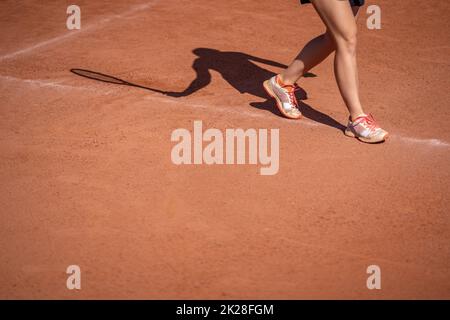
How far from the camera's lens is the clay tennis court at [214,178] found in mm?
3316

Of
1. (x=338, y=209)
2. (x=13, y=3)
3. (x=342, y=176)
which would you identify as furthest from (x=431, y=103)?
(x=13, y=3)

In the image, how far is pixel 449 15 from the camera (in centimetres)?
735

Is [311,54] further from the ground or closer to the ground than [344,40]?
further from the ground

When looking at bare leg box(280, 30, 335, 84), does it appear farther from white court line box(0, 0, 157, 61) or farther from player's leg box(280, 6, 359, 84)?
white court line box(0, 0, 157, 61)

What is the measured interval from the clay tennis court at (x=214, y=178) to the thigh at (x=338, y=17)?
31.7 inches

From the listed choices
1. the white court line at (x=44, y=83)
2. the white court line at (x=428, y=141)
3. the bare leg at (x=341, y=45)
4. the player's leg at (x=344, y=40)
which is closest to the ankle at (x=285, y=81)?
the bare leg at (x=341, y=45)

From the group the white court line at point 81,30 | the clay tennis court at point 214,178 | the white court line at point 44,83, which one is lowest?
the clay tennis court at point 214,178

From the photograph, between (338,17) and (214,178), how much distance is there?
1.43m

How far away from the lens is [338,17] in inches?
169

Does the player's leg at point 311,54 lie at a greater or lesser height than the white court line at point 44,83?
lesser

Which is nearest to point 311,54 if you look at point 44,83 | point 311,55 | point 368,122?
point 311,55

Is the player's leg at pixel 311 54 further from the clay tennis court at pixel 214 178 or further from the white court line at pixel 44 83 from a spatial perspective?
the white court line at pixel 44 83

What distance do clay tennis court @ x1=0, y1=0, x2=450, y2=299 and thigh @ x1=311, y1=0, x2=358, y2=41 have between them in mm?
805

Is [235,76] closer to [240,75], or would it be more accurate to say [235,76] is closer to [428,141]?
[240,75]
